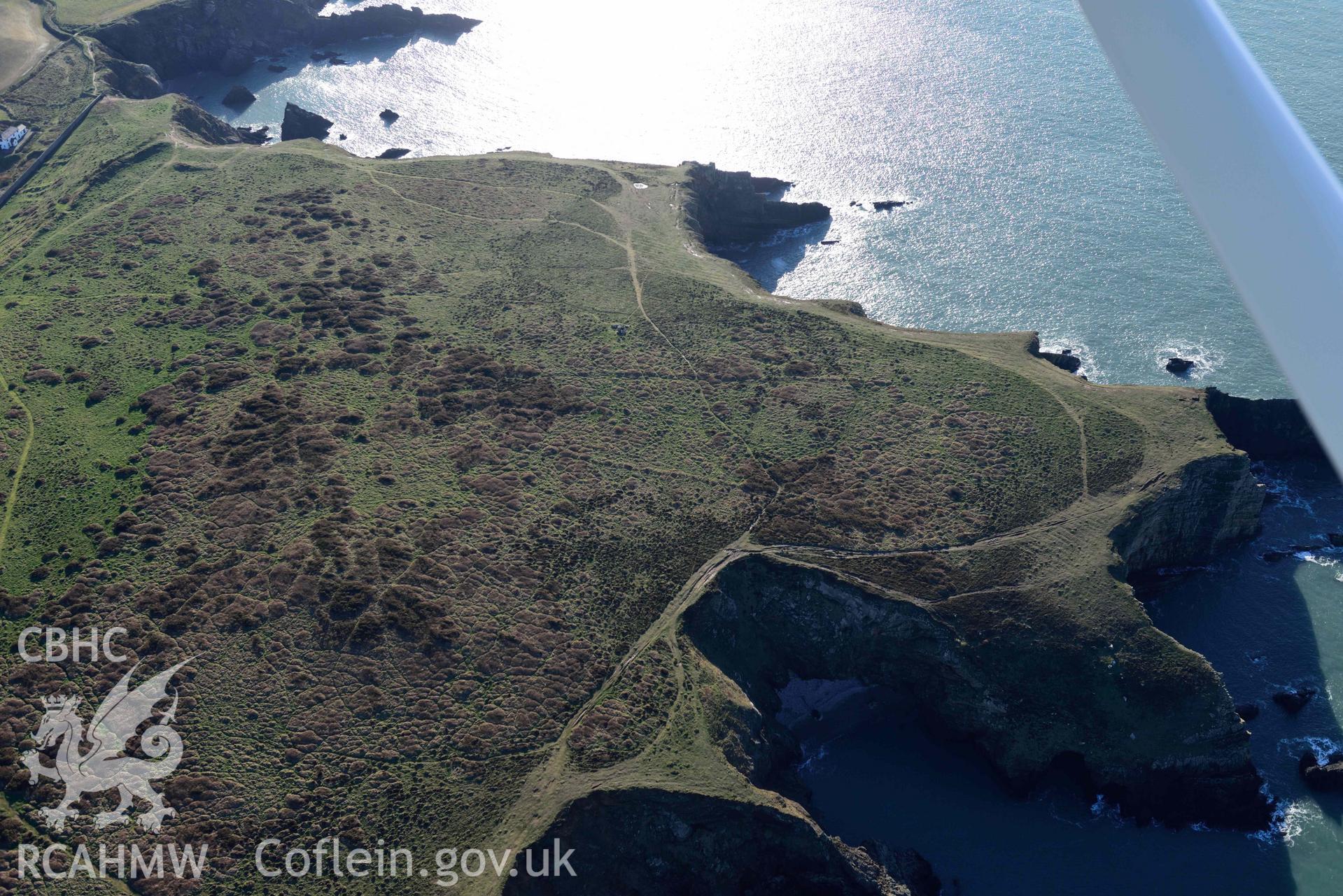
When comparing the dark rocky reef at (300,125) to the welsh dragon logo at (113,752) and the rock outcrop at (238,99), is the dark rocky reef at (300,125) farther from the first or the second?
the welsh dragon logo at (113,752)

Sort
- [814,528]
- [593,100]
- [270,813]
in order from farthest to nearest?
[593,100]
[814,528]
[270,813]

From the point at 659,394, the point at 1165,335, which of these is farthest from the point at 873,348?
the point at 1165,335

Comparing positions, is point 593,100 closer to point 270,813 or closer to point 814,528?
point 814,528

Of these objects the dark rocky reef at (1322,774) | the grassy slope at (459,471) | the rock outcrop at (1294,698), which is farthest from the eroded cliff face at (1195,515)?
the dark rocky reef at (1322,774)

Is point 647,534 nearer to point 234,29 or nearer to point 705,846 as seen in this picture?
point 705,846

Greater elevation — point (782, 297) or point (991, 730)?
point (782, 297)

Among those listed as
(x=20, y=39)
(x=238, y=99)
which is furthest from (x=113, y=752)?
(x=20, y=39)
